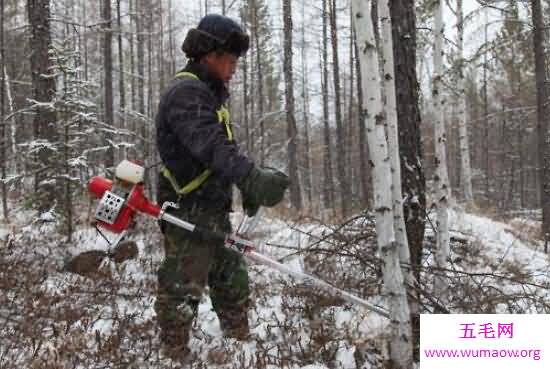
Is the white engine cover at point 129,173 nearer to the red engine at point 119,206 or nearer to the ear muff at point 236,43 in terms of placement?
the red engine at point 119,206

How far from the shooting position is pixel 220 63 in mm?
3242

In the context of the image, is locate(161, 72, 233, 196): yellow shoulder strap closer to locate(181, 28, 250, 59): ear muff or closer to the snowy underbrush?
locate(181, 28, 250, 59): ear muff

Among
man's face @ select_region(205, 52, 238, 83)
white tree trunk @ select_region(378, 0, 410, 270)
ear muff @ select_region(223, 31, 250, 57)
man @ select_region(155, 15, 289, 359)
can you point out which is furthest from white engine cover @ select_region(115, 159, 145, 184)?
white tree trunk @ select_region(378, 0, 410, 270)

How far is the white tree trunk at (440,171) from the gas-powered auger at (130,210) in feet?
5.29

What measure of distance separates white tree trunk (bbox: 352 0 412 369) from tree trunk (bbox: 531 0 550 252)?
9.28 meters

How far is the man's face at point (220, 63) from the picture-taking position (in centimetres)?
323

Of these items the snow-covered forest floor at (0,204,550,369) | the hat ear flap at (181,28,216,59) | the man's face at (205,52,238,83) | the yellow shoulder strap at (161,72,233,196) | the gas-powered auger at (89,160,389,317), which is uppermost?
the hat ear flap at (181,28,216,59)

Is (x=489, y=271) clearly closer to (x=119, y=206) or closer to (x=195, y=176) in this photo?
(x=195, y=176)

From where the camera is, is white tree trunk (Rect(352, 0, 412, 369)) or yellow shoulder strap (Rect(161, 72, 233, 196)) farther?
yellow shoulder strap (Rect(161, 72, 233, 196))

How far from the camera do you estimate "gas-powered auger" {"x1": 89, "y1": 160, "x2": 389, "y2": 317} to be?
120 inches

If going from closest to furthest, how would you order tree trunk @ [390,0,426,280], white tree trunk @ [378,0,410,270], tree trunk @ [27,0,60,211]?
white tree trunk @ [378,0,410,270]
tree trunk @ [390,0,426,280]
tree trunk @ [27,0,60,211]

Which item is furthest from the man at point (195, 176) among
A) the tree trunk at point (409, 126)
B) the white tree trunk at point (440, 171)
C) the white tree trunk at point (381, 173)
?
the white tree trunk at point (440, 171)

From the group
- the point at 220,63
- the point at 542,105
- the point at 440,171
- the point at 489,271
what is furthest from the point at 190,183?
the point at 542,105

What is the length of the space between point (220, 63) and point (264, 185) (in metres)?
0.95
